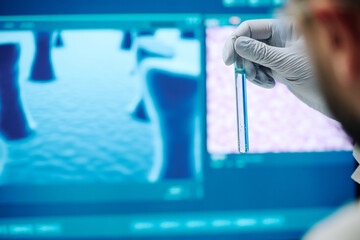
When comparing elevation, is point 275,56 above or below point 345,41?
above

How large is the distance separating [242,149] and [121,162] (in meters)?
0.81

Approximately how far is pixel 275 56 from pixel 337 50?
2.45ft

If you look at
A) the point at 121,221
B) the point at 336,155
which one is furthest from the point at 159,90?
the point at 336,155

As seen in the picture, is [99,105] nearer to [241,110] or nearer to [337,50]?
[241,110]

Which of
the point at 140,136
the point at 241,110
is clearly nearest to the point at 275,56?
the point at 241,110

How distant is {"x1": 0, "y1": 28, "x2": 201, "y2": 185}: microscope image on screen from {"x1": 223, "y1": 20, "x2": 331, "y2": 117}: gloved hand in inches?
23.2

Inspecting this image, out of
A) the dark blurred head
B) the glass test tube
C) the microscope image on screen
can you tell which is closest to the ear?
the dark blurred head

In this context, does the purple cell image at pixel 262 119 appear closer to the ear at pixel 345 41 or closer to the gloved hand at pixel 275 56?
the gloved hand at pixel 275 56

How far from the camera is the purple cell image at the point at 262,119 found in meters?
1.74

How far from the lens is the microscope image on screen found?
5.58ft

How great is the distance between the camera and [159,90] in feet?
5.70

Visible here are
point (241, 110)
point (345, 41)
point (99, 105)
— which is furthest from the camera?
point (99, 105)

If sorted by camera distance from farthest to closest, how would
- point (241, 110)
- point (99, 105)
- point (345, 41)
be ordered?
1. point (99, 105)
2. point (241, 110)
3. point (345, 41)

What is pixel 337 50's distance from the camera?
35 cm
